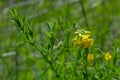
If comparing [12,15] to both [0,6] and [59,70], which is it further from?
[0,6]

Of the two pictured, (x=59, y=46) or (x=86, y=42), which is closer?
(x=86, y=42)

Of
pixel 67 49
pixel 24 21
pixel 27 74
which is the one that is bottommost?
pixel 27 74

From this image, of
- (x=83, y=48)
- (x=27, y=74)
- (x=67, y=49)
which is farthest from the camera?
(x=27, y=74)

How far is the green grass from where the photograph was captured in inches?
59.5

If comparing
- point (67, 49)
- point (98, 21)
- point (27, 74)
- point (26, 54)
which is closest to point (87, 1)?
point (98, 21)

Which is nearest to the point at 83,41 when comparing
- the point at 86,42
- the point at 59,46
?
the point at 86,42

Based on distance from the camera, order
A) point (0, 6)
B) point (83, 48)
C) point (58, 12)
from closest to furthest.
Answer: point (83, 48) → point (58, 12) → point (0, 6)

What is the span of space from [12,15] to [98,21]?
1919mm

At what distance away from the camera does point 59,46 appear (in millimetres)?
1632

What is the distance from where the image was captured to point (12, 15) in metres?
1.54

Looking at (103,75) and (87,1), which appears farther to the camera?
(87,1)

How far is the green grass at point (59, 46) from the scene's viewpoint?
4.96 ft

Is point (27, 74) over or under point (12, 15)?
under

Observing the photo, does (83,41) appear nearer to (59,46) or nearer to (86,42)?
(86,42)
